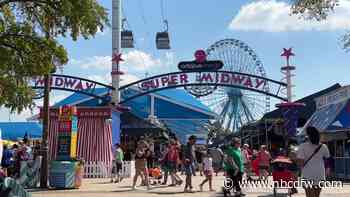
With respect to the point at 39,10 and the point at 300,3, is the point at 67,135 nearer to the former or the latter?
the point at 39,10

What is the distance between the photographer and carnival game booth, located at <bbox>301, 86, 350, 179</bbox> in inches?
961

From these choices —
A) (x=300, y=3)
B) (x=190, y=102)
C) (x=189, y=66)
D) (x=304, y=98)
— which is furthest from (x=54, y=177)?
(x=190, y=102)

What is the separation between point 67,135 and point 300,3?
1139 centimetres

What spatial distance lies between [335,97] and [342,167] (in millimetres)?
3863

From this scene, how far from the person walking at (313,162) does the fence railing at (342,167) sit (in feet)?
52.2

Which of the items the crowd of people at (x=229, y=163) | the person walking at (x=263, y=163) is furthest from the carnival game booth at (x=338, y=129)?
the crowd of people at (x=229, y=163)

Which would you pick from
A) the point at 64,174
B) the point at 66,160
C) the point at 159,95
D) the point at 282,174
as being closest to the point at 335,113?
the point at 282,174

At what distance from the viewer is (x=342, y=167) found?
25016mm

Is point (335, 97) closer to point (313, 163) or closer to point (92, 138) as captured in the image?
point (92, 138)

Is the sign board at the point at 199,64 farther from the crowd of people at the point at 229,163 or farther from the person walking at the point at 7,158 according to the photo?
the person walking at the point at 7,158

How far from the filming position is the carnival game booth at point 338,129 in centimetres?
2441

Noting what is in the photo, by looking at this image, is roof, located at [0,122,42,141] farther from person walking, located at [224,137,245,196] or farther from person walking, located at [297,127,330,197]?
person walking, located at [297,127,330,197]

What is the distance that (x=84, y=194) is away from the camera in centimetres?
1598

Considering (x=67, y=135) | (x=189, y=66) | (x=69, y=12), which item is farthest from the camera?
(x=189, y=66)
